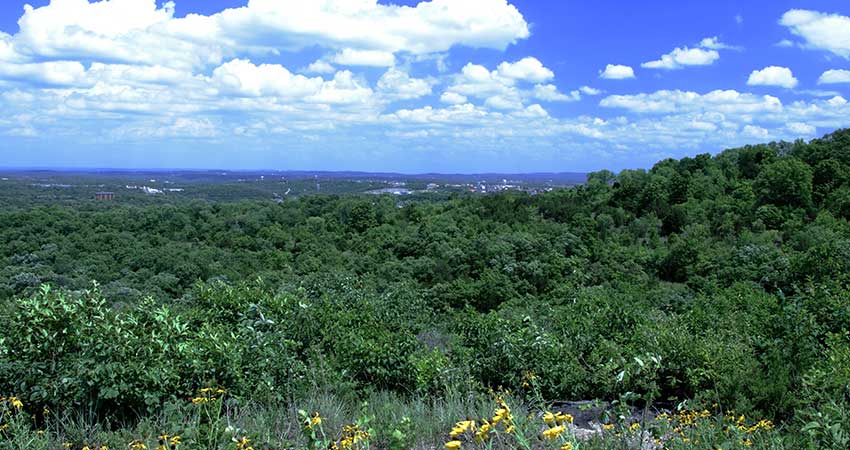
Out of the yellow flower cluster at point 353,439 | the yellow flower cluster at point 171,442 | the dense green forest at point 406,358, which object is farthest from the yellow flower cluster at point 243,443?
the yellow flower cluster at point 353,439

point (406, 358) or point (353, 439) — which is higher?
point (353, 439)

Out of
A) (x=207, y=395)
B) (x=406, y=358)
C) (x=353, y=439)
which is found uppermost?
(x=353, y=439)

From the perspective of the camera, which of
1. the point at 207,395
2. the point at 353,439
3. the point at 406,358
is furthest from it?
the point at 406,358

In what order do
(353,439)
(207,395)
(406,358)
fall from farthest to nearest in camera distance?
(406,358) → (207,395) → (353,439)

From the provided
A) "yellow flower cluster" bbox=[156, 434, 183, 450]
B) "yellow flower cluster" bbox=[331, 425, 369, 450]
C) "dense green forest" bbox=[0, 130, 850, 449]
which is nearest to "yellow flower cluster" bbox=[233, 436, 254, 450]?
"dense green forest" bbox=[0, 130, 850, 449]

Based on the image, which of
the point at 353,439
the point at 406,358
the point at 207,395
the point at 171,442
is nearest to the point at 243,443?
the point at 171,442

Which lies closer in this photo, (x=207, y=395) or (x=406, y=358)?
(x=207, y=395)

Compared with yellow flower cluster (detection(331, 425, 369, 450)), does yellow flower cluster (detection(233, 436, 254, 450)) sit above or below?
below

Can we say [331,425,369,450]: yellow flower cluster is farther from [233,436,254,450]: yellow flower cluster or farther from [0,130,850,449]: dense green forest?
[233,436,254,450]: yellow flower cluster

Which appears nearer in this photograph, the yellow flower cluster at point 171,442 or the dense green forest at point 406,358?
the yellow flower cluster at point 171,442

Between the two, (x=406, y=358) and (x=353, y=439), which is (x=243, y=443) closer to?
(x=353, y=439)

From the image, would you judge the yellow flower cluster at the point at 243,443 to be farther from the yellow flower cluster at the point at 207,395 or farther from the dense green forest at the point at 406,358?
the yellow flower cluster at the point at 207,395

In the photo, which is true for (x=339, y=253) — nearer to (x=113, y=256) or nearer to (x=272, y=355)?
(x=113, y=256)

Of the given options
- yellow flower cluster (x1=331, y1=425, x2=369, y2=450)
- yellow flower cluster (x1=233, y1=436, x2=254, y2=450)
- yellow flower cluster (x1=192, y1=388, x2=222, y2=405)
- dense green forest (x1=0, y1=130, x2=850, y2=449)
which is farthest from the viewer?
dense green forest (x1=0, y1=130, x2=850, y2=449)
